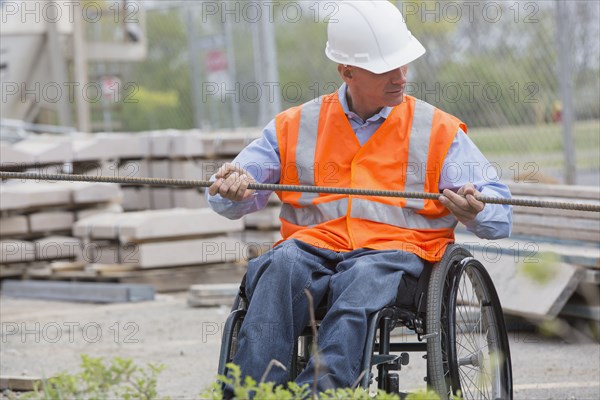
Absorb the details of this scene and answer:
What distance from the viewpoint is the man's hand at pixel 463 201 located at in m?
4.02

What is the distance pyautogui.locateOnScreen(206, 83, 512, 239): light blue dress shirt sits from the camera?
4.20 m

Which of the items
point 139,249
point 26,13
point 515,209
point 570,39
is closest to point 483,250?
point 515,209

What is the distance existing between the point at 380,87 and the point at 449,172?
0.43 meters

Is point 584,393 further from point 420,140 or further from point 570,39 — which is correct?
point 570,39

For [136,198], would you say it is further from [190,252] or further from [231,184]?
[231,184]

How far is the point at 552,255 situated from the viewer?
6551 mm

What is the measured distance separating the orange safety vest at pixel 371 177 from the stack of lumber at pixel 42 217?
225 inches

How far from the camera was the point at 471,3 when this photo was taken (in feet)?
31.0

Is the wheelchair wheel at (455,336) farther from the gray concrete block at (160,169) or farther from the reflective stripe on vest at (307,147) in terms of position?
the gray concrete block at (160,169)

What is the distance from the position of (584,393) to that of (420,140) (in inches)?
75.6

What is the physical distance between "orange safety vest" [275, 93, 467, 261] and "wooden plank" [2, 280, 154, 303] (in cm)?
453

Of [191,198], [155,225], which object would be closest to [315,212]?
[155,225]

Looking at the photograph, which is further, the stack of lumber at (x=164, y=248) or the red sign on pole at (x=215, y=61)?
the red sign on pole at (x=215, y=61)

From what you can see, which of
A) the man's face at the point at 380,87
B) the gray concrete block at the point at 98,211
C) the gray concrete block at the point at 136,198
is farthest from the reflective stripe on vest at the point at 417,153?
the gray concrete block at the point at 136,198
